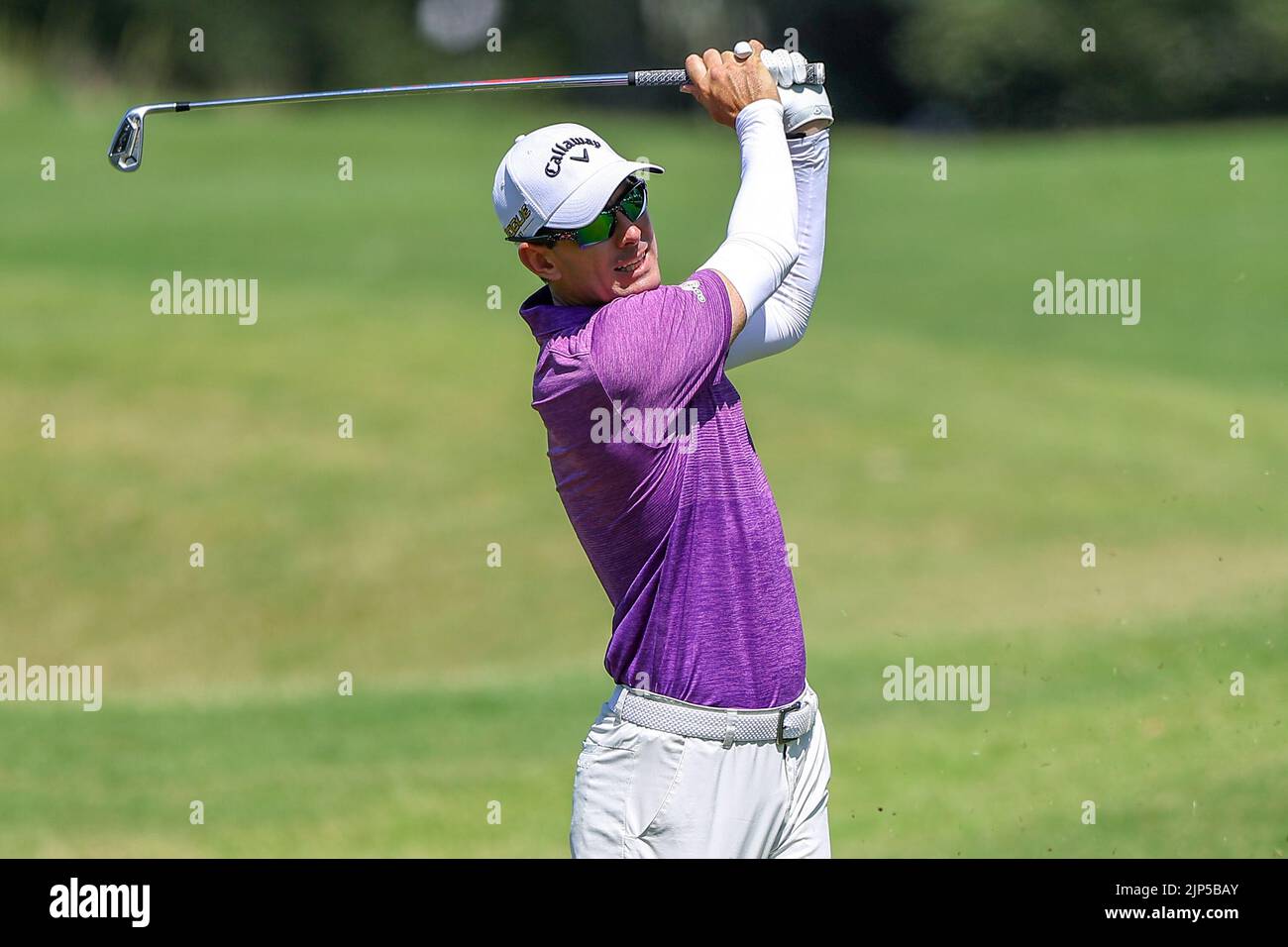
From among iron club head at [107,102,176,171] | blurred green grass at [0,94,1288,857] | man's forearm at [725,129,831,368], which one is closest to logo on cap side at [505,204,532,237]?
man's forearm at [725,129,831,368]

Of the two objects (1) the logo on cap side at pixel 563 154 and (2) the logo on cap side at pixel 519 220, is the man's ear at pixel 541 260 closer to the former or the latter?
(2) the logo on cap side at pixel 519 220

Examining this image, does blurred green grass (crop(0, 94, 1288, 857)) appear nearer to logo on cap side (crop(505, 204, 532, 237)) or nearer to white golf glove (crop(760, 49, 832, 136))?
white golf glove (crop(760, 49, 832, 136))

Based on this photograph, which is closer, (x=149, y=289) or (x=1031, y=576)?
(x=1031, y=576)

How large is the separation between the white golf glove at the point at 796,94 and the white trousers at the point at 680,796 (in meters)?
1.59

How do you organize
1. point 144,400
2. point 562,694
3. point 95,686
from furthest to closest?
point 144,400 < point 95,686 < point 562,694

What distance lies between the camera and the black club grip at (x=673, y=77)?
4.87 meters

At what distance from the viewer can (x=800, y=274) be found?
5.12m

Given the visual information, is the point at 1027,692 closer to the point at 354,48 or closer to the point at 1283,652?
the point at 1283,652

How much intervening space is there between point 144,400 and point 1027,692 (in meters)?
11.2

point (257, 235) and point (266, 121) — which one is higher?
point (266, 121)

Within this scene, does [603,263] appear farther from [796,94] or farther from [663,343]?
[796,94]

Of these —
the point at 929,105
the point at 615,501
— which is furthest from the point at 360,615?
the point at 929,105

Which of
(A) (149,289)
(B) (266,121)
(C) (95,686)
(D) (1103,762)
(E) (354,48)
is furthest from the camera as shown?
(E) (354,48)

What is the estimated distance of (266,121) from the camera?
33.5m
